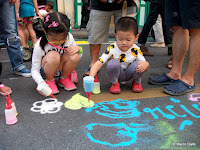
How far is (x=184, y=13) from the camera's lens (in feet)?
6.82

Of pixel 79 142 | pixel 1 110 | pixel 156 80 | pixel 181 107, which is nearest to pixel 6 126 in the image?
pixel 1 110

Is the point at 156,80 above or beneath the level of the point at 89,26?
beneath

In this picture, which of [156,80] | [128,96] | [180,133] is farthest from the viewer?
[156,80]

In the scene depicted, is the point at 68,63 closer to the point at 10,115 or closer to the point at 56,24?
the point at 56,24

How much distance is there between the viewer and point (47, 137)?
4.81ft

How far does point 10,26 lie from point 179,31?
2086 millimetres

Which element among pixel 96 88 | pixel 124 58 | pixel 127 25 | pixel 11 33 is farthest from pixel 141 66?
pixel 11 33

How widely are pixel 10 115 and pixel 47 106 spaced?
1.25ft

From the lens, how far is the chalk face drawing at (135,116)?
1.46 m

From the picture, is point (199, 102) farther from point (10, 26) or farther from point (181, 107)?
point (10, 26)

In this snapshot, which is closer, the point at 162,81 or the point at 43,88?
the point at 43,88

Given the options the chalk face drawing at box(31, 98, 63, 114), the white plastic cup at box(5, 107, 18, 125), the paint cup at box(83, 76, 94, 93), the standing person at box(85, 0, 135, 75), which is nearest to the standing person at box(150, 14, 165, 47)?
the standing person at box(85, 0, 135, 75)

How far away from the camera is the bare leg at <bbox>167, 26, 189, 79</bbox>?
2.34 meters

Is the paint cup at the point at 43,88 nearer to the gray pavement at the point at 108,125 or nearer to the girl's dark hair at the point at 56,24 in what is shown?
the gray pavement at the point at 108,125
